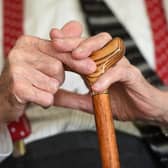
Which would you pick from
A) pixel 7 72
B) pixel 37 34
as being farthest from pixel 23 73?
pixel 37 34

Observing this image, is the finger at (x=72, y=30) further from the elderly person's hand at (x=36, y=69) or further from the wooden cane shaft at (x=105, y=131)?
the wooden cane shaft at (x=105, y=131)

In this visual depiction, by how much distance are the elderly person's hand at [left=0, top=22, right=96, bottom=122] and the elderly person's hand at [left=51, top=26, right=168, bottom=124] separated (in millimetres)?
20

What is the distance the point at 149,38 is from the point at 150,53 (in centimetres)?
4

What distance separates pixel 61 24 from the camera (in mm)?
1161

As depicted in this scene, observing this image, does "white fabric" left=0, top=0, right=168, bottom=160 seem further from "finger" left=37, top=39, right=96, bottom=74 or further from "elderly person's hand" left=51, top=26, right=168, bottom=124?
"finger" left=37, top=39, right=96, bottom=74

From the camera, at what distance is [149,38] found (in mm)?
1189

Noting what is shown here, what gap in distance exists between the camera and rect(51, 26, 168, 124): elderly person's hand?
786mm

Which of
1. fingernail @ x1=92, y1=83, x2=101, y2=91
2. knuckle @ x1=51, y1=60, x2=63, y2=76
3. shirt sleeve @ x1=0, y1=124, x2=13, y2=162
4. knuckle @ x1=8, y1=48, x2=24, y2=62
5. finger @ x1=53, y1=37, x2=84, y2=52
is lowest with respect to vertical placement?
shirt sleeve @ x1=0, y1=124, x2=13, y2=162

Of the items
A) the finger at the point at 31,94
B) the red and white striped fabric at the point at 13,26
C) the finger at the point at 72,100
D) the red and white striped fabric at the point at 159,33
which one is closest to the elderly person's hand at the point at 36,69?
the finger at the point at 31,94

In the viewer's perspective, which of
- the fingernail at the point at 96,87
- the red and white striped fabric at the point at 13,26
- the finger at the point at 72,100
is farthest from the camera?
the red and white striped fabric at the point at 13,26

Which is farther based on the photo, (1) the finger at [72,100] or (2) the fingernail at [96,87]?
(1) the finger at [72,100]

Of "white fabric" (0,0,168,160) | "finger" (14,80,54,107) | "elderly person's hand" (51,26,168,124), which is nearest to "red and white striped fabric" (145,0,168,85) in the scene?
"white fabric" (0,0,168,160)

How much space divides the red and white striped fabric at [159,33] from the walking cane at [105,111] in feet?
1.30

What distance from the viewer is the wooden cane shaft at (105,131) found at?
78 centimetres
